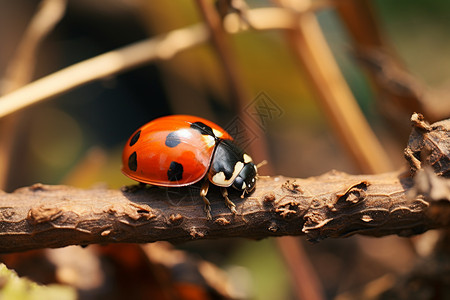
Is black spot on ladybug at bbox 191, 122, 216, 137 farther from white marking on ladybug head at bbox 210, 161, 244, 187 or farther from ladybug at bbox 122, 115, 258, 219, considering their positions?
white marking on ladybug head at bbox 210, 161, 244, 187

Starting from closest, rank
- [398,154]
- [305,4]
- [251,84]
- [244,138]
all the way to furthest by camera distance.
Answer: [244,138] → [305,4] → [398,154] → [251,84]

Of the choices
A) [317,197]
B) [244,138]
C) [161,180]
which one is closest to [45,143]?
[244,138]

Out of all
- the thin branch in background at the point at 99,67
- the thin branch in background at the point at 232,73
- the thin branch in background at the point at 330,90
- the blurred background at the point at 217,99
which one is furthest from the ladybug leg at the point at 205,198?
the thin branch in background at the point at 330,90

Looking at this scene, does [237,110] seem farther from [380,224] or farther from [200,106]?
Result: [380,224]

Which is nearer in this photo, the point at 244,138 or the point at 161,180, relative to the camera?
the point at 161,180

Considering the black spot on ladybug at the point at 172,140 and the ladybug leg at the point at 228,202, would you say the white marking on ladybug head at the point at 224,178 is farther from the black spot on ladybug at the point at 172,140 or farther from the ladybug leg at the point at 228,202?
the black spot on ladybug at the point at 172,140

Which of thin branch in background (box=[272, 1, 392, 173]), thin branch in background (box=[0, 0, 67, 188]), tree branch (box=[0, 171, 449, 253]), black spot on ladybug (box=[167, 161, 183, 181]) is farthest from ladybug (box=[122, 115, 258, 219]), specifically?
thin branch in background (box=[272, 1, 392, 173])

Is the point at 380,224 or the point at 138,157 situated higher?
the point at 138,157
